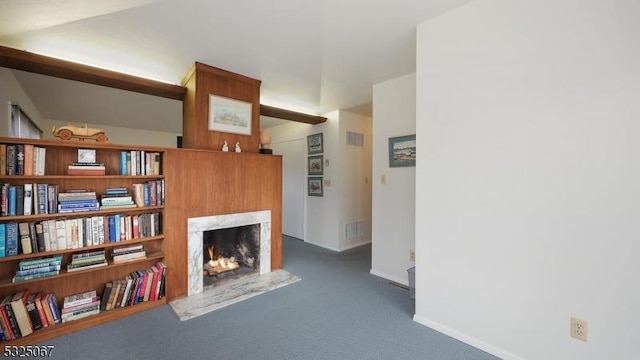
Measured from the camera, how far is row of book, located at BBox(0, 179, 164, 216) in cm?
194

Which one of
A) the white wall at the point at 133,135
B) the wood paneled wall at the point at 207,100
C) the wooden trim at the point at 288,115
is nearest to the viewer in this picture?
the wood paneled wall at the point at 207,100

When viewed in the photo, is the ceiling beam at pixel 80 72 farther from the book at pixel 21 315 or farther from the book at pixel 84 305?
the book at pixel 84 305

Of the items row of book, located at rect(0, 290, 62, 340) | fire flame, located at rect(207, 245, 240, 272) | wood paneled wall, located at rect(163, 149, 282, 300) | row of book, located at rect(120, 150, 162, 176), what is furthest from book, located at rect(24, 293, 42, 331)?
fire flame, located at rect(207, 245, 240, 272)

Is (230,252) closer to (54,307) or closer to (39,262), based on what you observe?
(54,307)

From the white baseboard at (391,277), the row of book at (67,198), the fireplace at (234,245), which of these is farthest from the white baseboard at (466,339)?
the row of book at (67,198)

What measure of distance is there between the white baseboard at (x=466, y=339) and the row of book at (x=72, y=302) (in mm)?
2545

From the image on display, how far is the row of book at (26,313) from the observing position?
1.87 metres

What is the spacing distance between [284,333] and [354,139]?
3.44m

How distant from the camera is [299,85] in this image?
3.38 meters

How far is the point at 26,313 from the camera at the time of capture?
1948 millimetres

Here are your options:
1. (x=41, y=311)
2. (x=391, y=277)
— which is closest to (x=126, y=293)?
(x=41, y=311)

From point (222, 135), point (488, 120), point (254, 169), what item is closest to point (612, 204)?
point (488, 120)

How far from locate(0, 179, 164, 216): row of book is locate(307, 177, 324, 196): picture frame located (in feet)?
9.00

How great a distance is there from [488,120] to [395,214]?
1684mm
